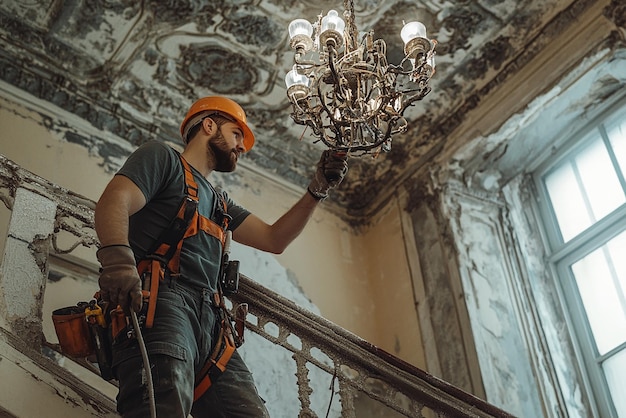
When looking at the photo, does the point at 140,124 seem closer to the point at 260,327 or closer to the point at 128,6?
the point at 128,6

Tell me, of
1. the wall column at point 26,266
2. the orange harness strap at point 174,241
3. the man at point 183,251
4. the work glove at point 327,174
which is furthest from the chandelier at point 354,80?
the wall column at point 26,266

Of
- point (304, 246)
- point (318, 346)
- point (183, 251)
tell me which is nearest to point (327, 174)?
point (318, 346)

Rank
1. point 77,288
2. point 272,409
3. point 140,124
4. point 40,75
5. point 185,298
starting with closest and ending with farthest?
point 185,298, point 77,288, point 272,409, point 40,75, point 140,124

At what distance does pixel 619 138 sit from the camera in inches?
237

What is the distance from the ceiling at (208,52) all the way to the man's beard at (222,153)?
9.29 ft

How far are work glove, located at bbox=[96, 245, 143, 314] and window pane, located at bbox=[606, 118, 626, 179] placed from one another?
441 centimetres

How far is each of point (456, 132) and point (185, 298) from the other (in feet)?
14.4

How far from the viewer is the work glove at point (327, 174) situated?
3.55 metres

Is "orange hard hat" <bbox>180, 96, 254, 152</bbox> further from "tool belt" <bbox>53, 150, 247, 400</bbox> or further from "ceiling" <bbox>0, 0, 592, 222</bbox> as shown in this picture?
"ceiling" <bbox>0, 0, 592, 222</bbox>

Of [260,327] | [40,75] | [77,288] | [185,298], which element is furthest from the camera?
[40,75]

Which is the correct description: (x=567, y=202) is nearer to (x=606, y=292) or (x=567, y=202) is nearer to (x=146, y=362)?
(x=606, y=292)

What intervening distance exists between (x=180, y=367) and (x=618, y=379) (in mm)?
3928

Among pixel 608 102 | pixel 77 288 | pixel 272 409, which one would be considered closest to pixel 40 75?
pixel 77 288

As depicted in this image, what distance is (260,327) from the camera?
359 cm
